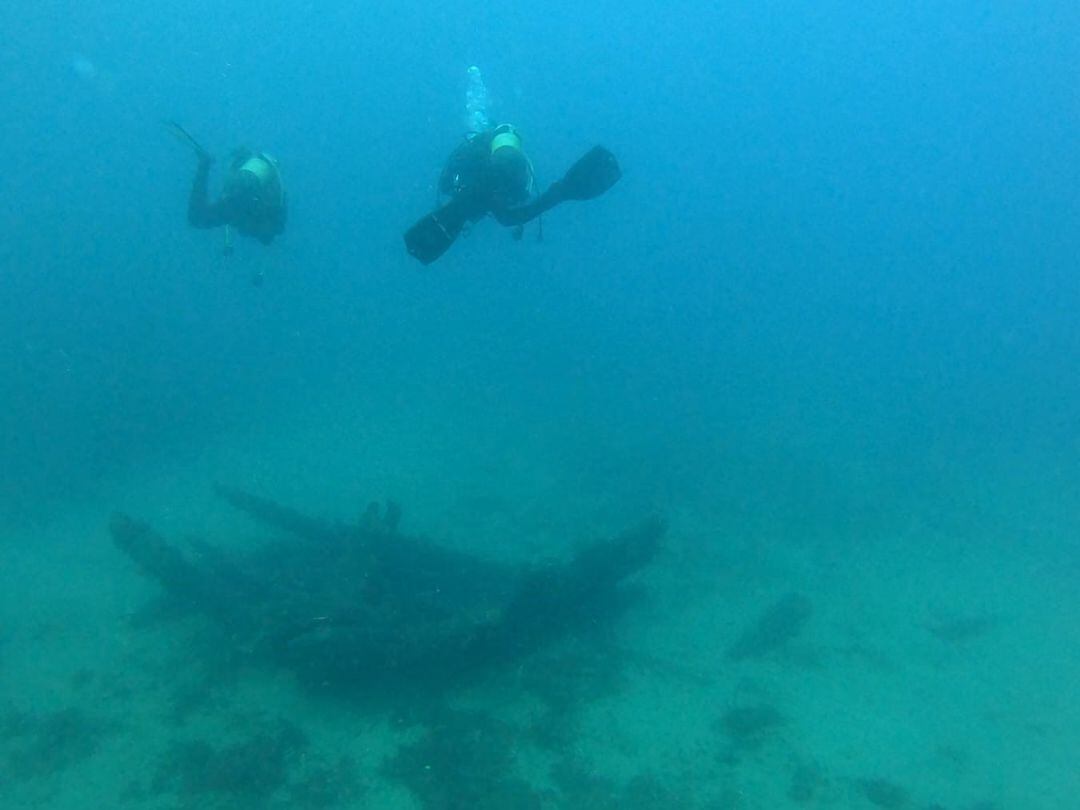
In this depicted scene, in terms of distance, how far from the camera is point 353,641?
7.77 meters

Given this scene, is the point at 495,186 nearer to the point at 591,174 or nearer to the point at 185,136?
the point at 591,174

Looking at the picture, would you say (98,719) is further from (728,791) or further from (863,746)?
(863,746)

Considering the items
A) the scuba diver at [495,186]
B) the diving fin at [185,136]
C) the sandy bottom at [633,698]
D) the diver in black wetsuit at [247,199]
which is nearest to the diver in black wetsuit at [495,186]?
the scuba diver at [495,186]

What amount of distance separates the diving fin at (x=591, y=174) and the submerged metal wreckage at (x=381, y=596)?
15.1 ft

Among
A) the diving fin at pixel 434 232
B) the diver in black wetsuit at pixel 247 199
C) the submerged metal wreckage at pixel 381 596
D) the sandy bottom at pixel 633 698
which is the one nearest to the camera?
the diving fin at pixel 434 232

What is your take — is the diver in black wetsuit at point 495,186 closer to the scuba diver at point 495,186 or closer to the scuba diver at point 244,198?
the scuba diver at point 495,186

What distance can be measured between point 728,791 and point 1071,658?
24.0ft

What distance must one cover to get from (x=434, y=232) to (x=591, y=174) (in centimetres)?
182

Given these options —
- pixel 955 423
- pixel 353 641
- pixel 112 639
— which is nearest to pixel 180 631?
pixel 112 639

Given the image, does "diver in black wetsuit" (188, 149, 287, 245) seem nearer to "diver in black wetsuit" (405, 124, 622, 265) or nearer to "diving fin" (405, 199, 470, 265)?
"diver in black wetsuit" (405, 124, 622, 265)

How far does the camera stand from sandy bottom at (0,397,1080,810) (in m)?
7.47

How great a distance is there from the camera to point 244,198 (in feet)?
30.9

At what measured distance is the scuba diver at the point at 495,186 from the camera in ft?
23.6

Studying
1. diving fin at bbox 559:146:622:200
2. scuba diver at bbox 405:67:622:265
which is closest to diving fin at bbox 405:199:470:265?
scuba diver at bbox 405:67:622:265
